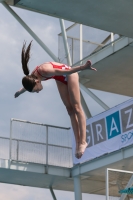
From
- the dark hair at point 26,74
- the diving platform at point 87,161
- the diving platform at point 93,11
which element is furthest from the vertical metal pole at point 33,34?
the dark hair at point 26,74

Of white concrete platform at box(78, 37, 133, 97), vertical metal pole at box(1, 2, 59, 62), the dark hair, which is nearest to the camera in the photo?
the dark hair

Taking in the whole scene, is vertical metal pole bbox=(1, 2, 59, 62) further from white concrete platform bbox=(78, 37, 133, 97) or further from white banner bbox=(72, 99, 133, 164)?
white banner bbox=(72, 99, 133, 164)

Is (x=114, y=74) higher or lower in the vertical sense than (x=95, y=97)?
higher

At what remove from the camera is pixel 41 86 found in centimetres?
965

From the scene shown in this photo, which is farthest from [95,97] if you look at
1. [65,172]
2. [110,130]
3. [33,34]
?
[110,130]

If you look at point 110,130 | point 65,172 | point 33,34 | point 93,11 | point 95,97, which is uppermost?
point 33,34

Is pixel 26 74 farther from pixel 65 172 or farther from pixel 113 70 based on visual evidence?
pixel 65 172

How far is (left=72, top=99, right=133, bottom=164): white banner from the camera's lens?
2184 centimetres

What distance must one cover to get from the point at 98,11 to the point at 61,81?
12.8ft

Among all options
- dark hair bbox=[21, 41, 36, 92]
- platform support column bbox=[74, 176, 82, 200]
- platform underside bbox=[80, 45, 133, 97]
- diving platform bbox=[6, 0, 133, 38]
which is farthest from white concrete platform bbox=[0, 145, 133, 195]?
dark hair bbox=[21, 41, 36, 92]

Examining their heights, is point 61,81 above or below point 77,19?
below

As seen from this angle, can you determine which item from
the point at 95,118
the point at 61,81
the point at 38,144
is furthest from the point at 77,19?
the point at 38,144

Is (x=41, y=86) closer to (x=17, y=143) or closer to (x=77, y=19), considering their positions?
(x=77, y=19)

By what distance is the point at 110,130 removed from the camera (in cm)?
2269
